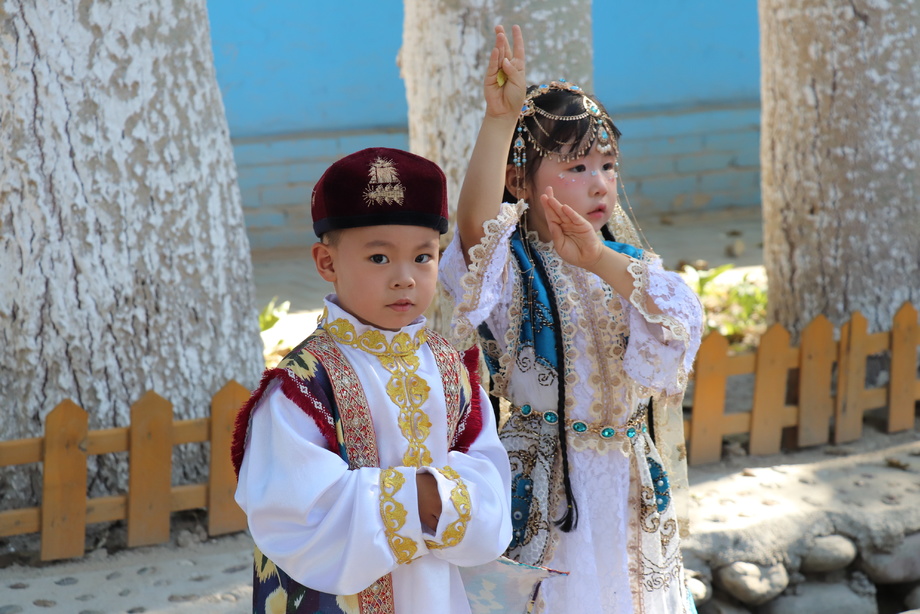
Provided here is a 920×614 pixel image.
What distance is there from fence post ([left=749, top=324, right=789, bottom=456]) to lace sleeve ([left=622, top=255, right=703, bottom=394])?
236cm

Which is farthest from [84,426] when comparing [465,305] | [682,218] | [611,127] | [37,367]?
[682,218]

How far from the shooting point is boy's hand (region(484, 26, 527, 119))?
214cm

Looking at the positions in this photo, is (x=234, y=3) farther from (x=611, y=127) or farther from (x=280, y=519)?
(x=280, y=519)

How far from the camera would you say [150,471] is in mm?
3516

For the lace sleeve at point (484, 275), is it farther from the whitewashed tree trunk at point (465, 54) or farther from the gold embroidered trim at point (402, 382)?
the whitewashed tree trunk at point (465, 54)

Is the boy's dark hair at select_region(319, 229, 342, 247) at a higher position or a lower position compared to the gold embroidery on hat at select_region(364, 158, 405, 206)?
lower

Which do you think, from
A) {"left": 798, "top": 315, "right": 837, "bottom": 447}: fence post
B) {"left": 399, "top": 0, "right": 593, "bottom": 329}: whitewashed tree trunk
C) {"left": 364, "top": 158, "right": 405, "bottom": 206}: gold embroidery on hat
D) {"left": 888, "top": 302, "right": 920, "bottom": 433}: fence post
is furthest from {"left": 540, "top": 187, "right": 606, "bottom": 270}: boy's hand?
{"left": 888, "top": 302, "right": 920, "bottom": 433}: fence post

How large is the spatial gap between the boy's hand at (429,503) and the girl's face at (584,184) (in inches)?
30.6

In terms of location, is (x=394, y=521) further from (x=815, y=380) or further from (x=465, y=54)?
(x=815, y=380)

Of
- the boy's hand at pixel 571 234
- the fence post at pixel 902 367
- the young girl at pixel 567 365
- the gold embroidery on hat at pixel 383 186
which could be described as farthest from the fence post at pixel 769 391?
the gold embroidery on hat at pixel 383 186

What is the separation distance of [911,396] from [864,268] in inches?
24.8

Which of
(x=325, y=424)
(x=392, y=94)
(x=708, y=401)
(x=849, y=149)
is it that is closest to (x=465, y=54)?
(x=708, y=401)

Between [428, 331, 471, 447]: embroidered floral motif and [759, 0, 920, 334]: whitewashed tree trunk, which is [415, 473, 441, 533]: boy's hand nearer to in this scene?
[428, 331, 471, 447]: embroidered floral motif

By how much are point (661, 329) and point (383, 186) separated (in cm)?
71
